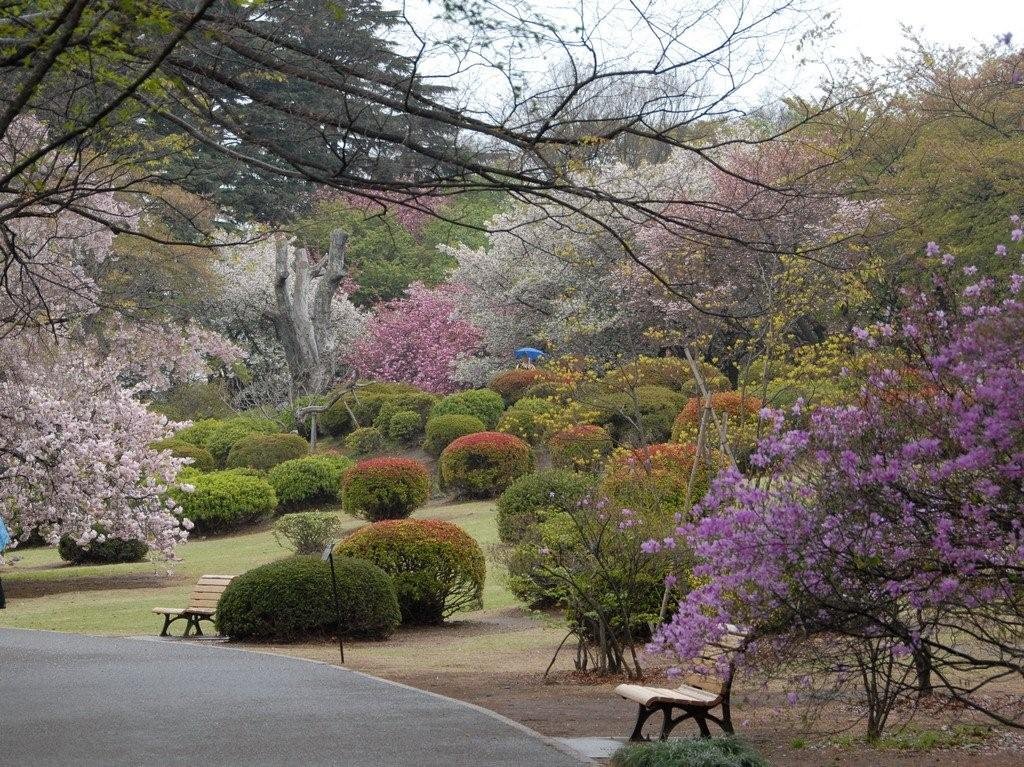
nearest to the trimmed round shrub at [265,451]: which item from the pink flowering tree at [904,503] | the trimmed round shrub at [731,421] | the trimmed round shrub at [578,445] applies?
the trimmed round shrub at [578,445]

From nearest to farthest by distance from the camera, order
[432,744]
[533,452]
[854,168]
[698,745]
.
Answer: [698,745], [432,744], [854,168], [533,452]

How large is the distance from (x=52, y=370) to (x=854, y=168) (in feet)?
55.4

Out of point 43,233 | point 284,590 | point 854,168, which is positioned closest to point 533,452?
point 854,168

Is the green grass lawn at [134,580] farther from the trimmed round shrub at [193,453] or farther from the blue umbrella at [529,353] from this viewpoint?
the blue umbrella at [529,353]

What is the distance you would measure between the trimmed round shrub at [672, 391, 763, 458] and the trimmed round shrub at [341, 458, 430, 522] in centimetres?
578

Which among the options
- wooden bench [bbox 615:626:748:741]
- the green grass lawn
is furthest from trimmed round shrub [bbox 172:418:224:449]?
wooden bench [bbox 615:626:748:741]

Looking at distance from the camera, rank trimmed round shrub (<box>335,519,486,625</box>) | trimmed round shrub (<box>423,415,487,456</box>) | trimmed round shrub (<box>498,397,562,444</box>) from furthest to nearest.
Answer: trimmed round shrub (<box>423,415,487,456</box>) → trimmed round shrub (<box>498,397,562,444</box>) → trimmed round shrub (<box>335,519,486,625</box>)

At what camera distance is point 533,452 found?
108 ft

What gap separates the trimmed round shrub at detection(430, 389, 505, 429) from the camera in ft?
120

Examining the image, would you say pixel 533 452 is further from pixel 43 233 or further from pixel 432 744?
pixel 432 744

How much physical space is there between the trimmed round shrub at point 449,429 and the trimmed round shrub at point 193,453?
6.13 m

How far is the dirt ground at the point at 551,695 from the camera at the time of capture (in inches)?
328

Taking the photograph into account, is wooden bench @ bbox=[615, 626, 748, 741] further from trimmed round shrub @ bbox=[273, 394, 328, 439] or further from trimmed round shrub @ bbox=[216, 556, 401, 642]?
trimmed round shrub @ bbox=[273, 394, 328, 439]

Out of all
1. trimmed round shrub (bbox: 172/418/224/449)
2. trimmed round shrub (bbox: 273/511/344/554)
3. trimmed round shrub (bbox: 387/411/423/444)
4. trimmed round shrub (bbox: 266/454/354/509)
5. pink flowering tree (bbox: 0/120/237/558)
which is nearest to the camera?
pink flowering tree (bbox: 0/120/237/558)
